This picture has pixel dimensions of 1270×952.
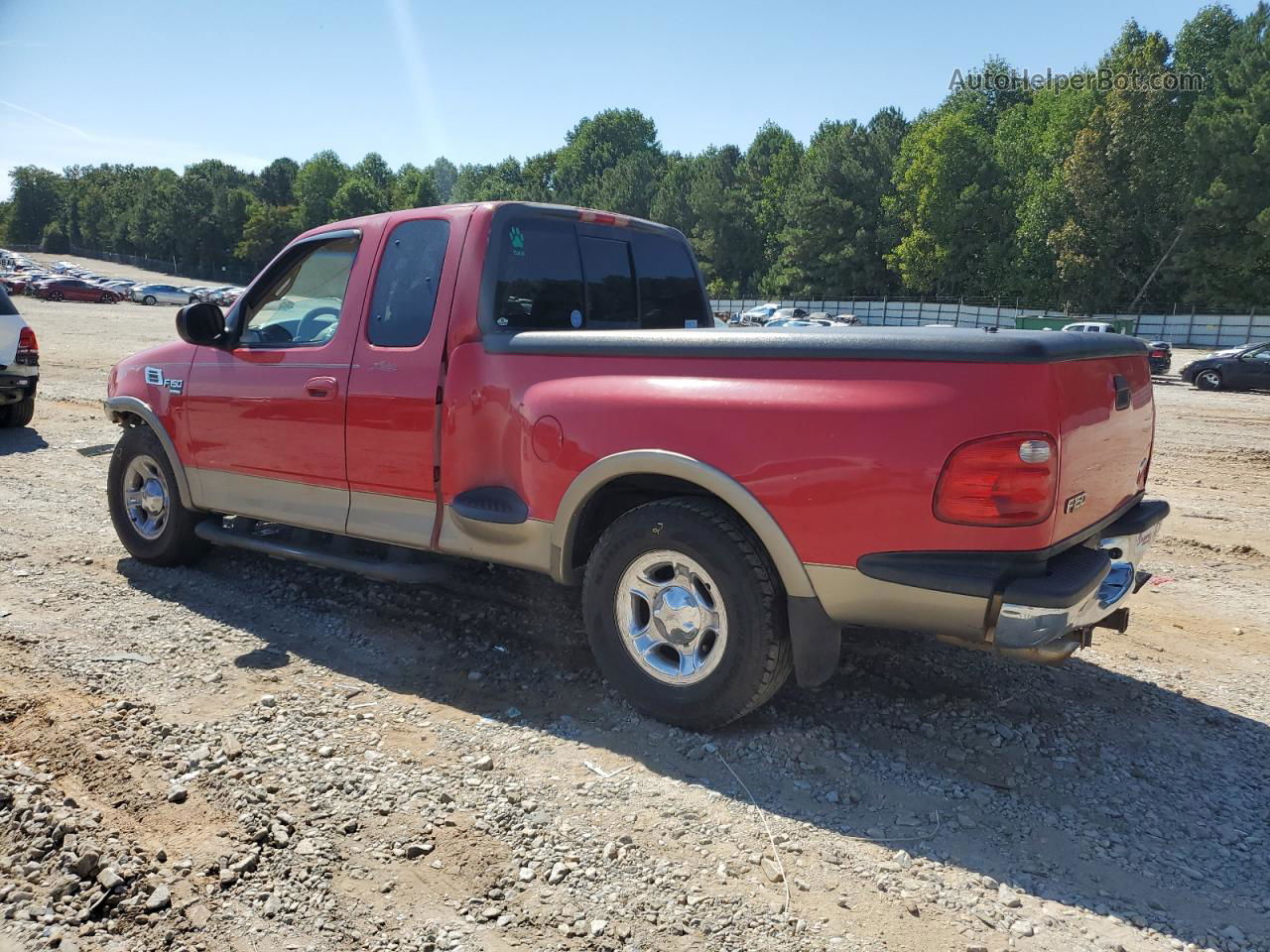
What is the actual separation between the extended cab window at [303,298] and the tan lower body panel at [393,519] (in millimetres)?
920

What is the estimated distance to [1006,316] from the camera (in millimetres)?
58688

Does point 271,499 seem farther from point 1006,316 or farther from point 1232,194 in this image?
point 1006,316

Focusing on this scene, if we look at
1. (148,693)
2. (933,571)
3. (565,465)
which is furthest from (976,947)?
(148,693)

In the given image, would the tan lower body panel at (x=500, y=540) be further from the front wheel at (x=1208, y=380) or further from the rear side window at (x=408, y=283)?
the front wheel at (x=1208, y=380)

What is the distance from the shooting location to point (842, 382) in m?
3.15

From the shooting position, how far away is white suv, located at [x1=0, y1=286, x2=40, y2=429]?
10.8 metres

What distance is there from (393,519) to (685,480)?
5.50ft

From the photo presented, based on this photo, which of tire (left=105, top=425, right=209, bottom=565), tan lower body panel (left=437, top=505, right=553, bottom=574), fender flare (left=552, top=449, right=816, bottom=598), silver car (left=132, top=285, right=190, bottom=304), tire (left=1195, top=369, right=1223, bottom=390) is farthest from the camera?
silver car (left=132, top=285, right=190, bottom=304)

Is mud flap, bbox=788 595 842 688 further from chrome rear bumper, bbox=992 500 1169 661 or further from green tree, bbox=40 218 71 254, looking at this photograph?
green tree, bbox=40 218 71 254

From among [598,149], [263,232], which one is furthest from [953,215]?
[263,232]

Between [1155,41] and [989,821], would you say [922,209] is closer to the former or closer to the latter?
[1155,41]

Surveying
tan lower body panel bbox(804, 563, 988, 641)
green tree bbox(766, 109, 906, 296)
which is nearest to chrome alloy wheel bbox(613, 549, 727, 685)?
tan lower body panel bbox(804, 563, 988, 641)

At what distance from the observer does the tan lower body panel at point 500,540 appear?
13.2ft

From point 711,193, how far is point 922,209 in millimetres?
22931
